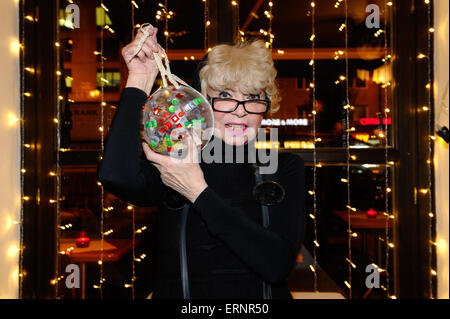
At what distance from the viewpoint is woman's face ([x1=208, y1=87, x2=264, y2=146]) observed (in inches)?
47.9

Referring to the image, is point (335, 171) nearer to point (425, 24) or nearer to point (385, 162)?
point (385, 162)

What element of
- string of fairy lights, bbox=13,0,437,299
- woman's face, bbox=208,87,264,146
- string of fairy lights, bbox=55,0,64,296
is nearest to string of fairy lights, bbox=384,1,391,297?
string of fairy lights, bbox=13,0,437,299

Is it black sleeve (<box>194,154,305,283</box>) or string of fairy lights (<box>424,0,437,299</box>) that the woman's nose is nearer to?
black sleeve (<box>194,154,305,283</box>)

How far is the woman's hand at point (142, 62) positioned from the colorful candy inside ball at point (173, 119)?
185mm

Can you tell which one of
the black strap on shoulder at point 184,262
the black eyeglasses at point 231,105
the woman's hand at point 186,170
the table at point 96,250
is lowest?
the table at point 96,250

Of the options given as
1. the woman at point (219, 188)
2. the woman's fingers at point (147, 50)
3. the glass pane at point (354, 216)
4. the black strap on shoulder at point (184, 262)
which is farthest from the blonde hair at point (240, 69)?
the glass pane at point (354, 216)

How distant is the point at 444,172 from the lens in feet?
6.75

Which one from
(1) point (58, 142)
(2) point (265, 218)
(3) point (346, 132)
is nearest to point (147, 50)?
(2) point (265, 218)

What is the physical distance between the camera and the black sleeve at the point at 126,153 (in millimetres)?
1035

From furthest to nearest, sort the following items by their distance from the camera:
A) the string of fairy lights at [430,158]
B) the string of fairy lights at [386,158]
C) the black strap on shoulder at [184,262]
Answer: the string of fairy lights at [386,158], the string of fairy lights at [430,158], the black strap on shoulder at [184,262]

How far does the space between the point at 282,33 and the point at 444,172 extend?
1254mm

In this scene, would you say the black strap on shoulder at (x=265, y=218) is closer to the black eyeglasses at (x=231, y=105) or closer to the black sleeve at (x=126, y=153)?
the black eyeglasses at (x=231, y=105)

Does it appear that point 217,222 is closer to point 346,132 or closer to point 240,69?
point 240,69

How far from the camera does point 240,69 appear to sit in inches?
47.9
